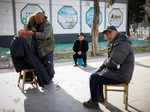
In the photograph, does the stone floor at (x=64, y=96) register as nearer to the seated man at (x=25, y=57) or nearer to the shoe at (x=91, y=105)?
the shoe at (x=91, y=105)

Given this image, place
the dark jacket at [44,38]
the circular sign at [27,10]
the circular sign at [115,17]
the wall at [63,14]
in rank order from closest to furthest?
the dark jacket at [44,38]
the wall at [63,14]
the circular sign at [27,10]
the circular sign at [115,17]

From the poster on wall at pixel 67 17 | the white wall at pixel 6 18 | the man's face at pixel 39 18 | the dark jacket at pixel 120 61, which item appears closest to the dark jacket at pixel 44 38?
the man's face at pixel 39 18

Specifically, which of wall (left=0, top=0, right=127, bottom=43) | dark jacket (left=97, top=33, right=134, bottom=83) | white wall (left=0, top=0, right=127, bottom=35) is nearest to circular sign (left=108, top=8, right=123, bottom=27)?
wall (left=0, top=0, right=127, bottom=43)

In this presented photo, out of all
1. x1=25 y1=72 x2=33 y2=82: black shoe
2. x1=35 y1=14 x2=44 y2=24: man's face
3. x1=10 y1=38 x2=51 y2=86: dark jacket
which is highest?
x1=35 y1=14 x2=44 y2=24: man's face

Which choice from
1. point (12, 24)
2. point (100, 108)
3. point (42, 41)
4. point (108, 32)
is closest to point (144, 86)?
point (100, 108)

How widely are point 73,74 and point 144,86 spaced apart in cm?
195

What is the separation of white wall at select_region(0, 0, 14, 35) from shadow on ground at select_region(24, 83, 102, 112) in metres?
9.52

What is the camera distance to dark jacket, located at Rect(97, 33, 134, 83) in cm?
278

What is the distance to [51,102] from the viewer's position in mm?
3420

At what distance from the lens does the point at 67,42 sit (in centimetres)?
1486

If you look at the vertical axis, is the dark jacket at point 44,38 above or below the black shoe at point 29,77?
above

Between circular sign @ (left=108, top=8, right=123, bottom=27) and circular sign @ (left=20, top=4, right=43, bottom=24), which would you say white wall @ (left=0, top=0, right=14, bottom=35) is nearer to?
circular sign @ (left=20, top=4, right=43, bottom=24)

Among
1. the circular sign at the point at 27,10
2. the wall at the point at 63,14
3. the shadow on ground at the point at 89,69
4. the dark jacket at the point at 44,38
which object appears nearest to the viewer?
the dark jacket at the point at 44,38

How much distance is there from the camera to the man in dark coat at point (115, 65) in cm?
279
